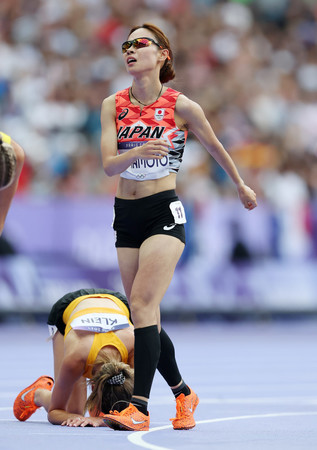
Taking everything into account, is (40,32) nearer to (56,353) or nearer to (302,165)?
(302,165)

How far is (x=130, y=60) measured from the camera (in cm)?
584

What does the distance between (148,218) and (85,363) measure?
950 mm

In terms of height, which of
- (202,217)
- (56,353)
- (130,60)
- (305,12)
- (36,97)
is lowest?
(56,353)

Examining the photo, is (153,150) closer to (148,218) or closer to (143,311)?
(148,218)

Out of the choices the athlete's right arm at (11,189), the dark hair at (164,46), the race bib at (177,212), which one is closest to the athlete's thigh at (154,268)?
the race bib at (177,212)

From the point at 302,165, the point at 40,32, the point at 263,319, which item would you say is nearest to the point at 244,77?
the point at 302,165

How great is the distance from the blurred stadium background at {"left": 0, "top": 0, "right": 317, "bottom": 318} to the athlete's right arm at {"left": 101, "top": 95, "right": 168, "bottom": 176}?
7365mm

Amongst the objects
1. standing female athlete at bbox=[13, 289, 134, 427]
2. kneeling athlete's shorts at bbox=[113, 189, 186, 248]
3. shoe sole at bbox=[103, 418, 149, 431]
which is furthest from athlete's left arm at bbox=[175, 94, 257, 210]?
shoe sole at bbox=[103, 418, 149, 431]

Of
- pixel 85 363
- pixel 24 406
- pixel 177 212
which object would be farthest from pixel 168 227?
pixel 24 406

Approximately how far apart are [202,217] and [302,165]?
8.61 ft

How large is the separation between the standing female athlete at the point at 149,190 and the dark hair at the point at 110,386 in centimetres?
18

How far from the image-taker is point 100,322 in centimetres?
608

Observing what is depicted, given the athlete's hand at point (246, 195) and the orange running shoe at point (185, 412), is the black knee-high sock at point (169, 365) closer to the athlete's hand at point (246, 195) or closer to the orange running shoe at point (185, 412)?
the orange running shoe at point (185, 412)

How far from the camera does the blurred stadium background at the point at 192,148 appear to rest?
1340 centimetres
